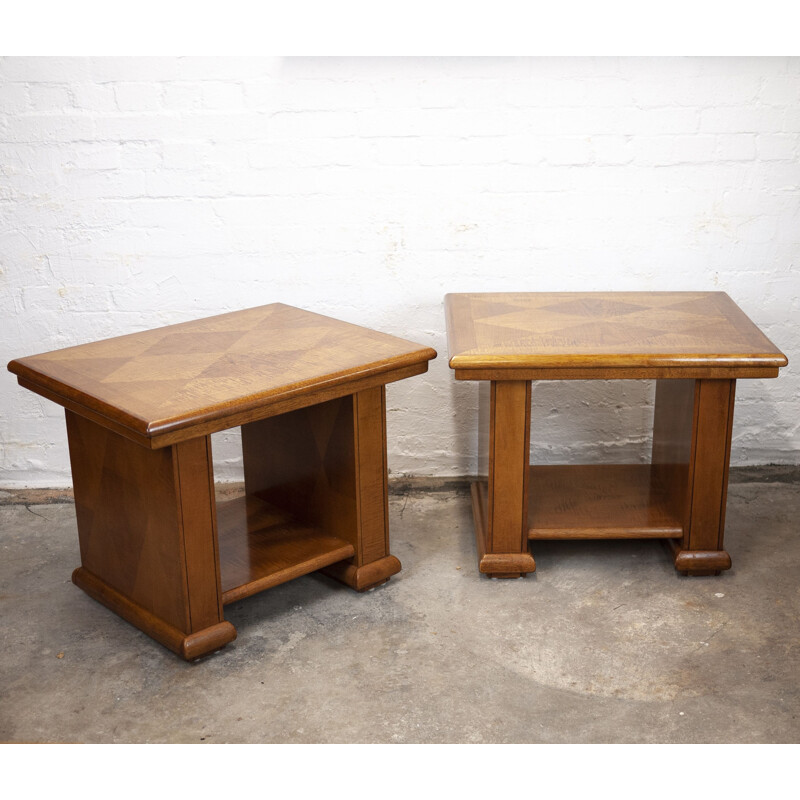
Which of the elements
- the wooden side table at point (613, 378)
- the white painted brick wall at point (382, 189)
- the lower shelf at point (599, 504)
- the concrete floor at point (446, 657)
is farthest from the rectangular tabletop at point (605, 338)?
the concrete floor at point (446, 657)

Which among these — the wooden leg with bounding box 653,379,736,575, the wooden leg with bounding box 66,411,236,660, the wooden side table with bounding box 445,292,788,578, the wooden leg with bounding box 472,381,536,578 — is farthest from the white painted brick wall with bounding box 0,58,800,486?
the wooden leg with bounding box 66,411,236,660

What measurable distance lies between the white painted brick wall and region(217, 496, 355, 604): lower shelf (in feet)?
2.55

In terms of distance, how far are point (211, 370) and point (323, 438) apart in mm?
409

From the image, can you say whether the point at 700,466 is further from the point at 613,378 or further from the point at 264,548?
the point at 264,548

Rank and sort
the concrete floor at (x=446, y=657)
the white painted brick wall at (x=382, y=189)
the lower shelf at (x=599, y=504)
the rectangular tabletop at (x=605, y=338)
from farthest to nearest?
the white painted brick wall at (x=382, y=189) < the lower shelf at (x=599, y=504) < the rectangular tabletop at (x=605, y=338) < the concrete floor at (x=446, y=657)

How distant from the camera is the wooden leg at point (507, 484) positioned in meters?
2.75

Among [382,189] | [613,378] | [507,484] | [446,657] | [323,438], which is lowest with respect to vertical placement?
[446,657]

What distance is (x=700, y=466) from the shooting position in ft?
9.31

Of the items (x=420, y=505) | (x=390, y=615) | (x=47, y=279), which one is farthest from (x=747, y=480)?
(x=47, y=279)

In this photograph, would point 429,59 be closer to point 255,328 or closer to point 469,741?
point 255,328

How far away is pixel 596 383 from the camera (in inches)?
139

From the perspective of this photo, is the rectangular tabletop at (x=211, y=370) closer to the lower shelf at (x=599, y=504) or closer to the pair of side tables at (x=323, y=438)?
the pair of side tables at (x=323, y=438)

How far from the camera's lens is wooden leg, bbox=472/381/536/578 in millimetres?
2750

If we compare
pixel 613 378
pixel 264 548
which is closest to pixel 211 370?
pixel 264 548
